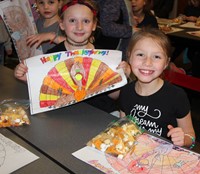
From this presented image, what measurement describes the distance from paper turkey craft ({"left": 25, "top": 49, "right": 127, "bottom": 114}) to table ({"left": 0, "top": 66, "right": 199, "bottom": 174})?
58 mm

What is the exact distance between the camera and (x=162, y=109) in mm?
1244

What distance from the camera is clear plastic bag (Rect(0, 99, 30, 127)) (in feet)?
3.55

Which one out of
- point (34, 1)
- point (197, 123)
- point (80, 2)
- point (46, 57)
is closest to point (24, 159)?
point (46, 57)

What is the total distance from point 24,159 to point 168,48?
2.49ft

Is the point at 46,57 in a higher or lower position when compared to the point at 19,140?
higher

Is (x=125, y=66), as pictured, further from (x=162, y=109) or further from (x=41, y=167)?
(x=41, y=167)

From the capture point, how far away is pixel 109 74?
120 centimetres

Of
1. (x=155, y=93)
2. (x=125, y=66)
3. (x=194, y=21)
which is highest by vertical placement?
(x=125, y=66)

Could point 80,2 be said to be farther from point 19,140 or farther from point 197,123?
point 197,123

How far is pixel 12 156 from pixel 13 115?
0.75 ft

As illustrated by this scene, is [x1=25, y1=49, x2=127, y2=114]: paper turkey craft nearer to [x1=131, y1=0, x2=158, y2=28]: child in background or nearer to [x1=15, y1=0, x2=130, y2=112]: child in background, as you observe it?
[x1=15, y1=0, x2=130, y2=112]: child in background

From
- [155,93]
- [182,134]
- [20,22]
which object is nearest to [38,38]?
[20,22]

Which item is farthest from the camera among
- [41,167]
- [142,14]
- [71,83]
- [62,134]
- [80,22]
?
[142,14]

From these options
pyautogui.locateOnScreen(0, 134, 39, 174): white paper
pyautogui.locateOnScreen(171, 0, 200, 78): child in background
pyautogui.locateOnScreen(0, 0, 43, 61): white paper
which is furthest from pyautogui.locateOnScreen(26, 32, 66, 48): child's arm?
pyautogui.locateOnScreen(171, 0, 200, 78): child in background
